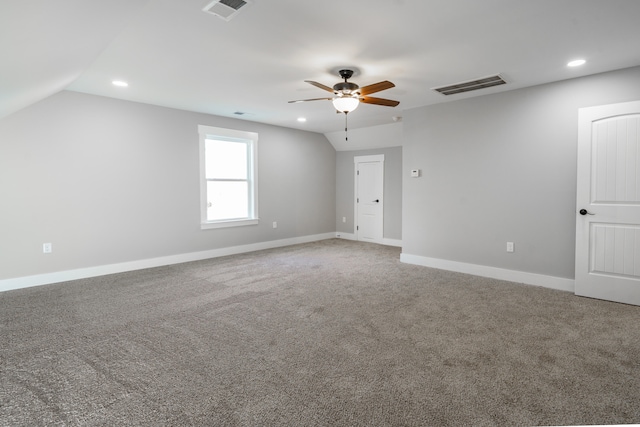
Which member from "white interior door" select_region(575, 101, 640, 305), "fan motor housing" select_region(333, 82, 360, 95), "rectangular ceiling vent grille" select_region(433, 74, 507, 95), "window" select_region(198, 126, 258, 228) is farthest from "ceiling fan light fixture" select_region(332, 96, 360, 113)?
"window" select_region(198, 126, 258, 228)

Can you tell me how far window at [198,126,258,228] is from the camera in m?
5.63

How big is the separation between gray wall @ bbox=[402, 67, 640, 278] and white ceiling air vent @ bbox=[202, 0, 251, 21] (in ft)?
11.7

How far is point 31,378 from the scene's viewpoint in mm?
2119

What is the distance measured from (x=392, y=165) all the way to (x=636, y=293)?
4.43 meters

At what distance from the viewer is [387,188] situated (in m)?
7.13

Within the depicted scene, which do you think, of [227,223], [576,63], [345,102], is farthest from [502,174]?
[227,223]

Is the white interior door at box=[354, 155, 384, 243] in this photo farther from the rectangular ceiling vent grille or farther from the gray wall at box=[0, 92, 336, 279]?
the rectangular ceiling vent grille

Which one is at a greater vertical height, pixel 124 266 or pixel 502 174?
pixel 502 174

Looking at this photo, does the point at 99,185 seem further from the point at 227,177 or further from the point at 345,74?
the point at 345,74

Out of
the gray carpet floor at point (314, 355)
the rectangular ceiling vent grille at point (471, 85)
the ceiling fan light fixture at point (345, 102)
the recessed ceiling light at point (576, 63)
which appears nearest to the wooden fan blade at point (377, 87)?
the ceiling fan light fixture at point (345, 102)

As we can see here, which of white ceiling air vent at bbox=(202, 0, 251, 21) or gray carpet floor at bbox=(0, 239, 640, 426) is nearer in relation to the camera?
gray carpet floor at bbox=(0, 239, 640, 426)

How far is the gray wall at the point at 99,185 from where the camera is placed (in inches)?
155

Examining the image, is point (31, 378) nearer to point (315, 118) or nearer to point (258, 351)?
point (258, 351)

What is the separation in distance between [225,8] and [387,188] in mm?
5374
